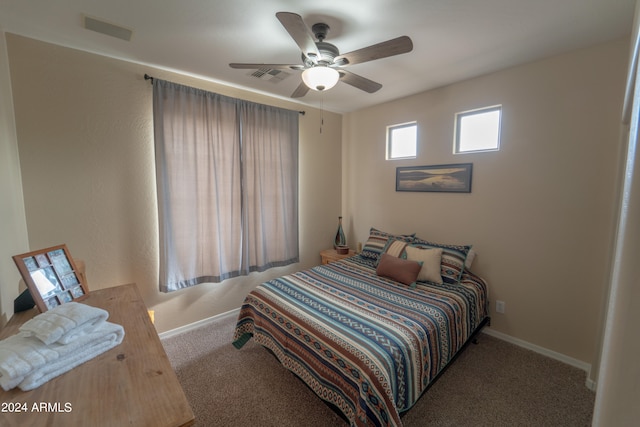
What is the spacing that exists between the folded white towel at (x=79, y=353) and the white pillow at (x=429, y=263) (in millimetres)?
2342

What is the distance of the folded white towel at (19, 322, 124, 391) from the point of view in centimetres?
85

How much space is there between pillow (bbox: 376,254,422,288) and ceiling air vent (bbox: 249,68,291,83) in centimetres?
210

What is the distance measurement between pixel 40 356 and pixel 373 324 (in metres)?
1.59

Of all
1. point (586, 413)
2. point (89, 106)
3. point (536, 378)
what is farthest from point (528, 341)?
A: point (89, 106)

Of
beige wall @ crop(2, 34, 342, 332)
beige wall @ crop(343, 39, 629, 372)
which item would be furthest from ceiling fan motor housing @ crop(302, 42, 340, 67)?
beige wall @ crop(343, 39, 629, 372)

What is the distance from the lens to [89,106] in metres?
2.16

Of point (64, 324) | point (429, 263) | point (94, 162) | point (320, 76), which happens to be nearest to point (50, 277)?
point (64, 324)

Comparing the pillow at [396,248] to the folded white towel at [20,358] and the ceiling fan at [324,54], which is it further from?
the folded white towel at [20,358]

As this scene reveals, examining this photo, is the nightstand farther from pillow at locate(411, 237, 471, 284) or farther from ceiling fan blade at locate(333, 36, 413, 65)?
ceiling fan blade at locate(333, 36, 413, 65)

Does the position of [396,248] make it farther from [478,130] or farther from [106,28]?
[106,28]

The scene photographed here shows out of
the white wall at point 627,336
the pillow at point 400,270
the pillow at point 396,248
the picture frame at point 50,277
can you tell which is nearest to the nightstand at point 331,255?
the pillow at point 396,248

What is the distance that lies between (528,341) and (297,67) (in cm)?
319

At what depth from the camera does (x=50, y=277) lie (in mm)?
1360

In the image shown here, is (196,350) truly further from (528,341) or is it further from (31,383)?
(528,341)
